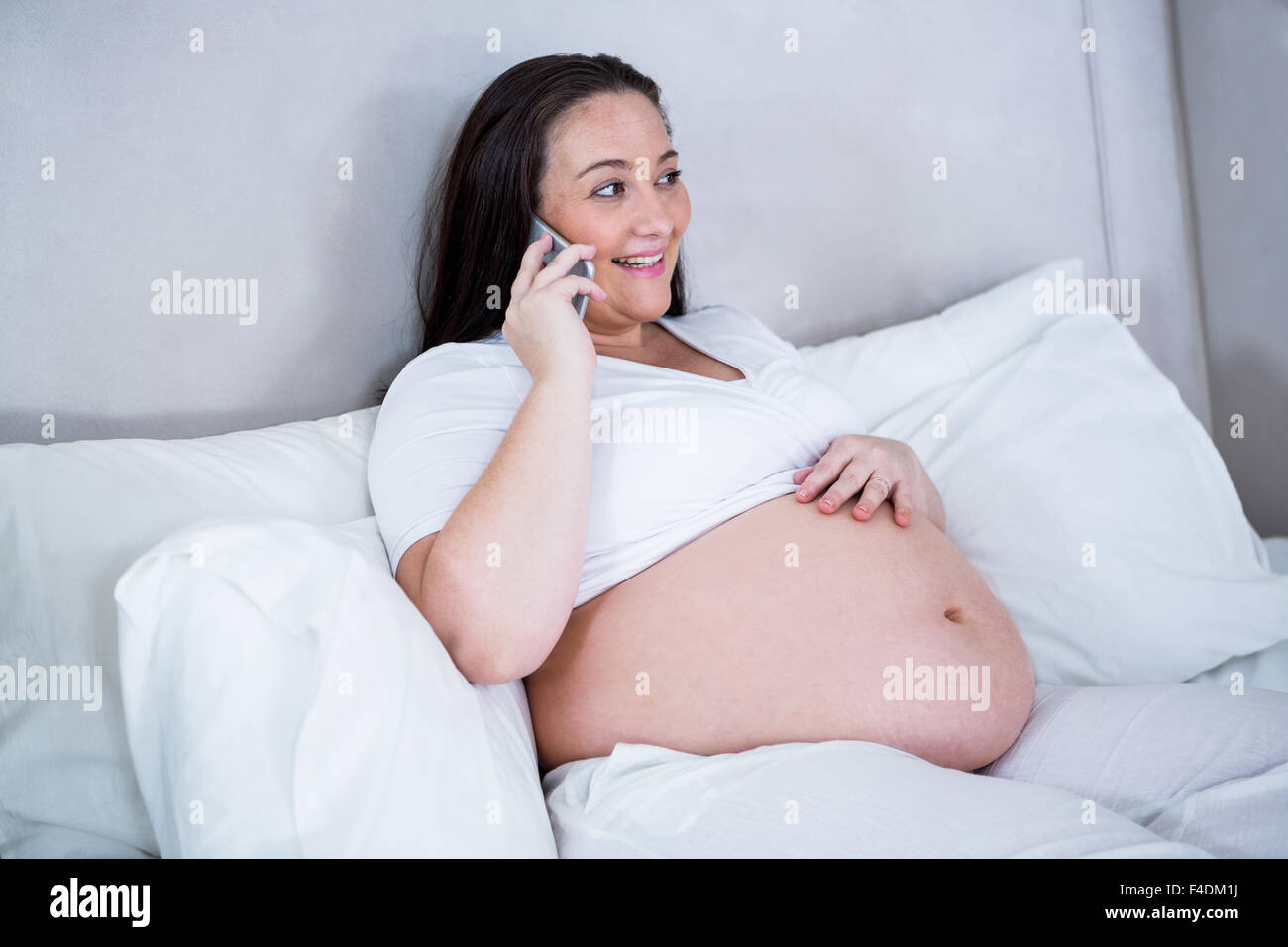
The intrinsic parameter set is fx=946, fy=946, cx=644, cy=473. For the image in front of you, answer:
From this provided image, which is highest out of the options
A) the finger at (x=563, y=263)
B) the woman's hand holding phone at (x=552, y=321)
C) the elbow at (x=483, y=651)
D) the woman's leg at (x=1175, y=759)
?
the finger at (x=563, y=263)

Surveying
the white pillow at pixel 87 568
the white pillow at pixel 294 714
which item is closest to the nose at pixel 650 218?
the white pillow at pixel 87 568

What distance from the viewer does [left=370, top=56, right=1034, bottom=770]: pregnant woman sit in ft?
3.26

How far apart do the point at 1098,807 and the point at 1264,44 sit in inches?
62.4

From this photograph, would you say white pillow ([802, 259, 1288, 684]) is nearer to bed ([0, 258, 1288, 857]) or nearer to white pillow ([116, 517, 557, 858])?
bed ([0, 258, 1288, 857])

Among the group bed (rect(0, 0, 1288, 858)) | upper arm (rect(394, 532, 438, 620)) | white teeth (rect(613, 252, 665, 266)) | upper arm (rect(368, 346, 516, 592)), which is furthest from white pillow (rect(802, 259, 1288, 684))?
upper arm (rect(394, 532, 438, 620))

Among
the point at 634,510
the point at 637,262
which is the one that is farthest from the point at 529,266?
the point at 634,510

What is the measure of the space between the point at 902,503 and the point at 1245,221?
3.85 feet

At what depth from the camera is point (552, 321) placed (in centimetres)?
108

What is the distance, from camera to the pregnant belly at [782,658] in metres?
1.03

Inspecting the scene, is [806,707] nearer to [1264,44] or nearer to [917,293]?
[917,293]

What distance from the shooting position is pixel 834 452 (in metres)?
1.25

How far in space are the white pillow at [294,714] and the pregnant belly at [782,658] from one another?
0.21 metres
